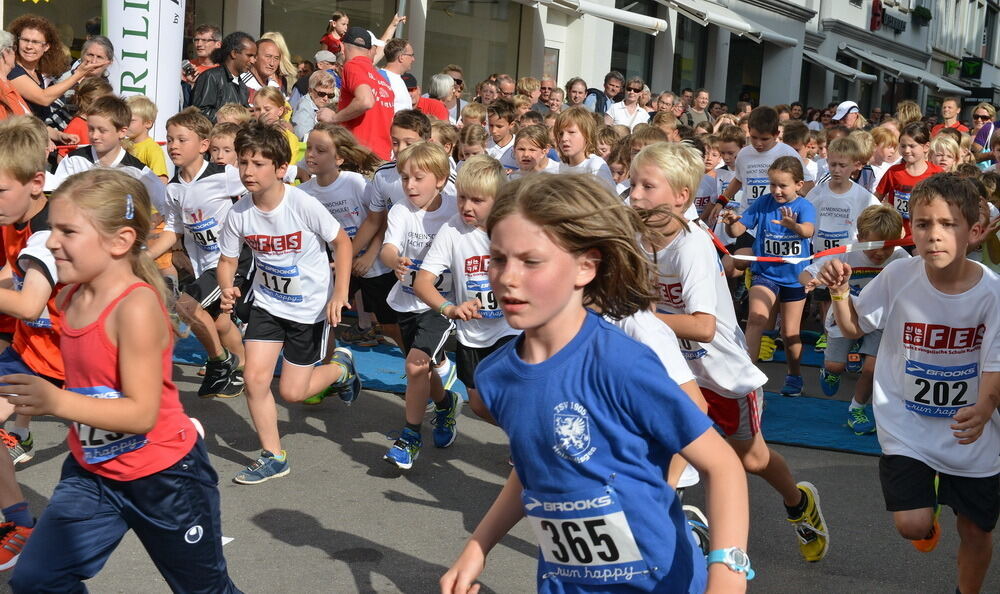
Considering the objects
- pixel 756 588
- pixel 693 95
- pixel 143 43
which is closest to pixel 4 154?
pixel 756 588

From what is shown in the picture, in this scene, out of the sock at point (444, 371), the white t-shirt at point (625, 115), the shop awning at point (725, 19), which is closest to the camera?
the sock at point (444, 371)

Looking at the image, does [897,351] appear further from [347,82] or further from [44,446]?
[347,82]

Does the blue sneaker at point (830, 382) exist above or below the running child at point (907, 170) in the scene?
below

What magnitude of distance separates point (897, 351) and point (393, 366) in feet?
15.8

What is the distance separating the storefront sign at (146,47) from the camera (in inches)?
349

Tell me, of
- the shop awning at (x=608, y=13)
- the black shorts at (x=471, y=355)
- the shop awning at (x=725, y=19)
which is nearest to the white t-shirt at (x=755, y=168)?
the black shorts at (x=471, y=355)

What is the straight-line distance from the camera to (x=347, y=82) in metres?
9.38

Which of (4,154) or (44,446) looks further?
(44,446)

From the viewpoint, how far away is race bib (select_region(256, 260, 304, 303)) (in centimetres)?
593

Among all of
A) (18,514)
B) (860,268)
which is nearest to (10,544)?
(18,514)

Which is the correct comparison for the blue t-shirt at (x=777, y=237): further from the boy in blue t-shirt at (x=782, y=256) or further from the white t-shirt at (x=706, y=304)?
the white t-shirt at (x=706, y=304)

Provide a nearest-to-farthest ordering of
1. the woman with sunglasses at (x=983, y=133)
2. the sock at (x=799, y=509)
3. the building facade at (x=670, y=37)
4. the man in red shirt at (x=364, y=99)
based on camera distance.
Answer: the sock at (x=799, y=509), the man in red shirt at (x=364, y=99), the woman with sunglasses at (x=983, y=133), the building facade at (x=670, y=37)

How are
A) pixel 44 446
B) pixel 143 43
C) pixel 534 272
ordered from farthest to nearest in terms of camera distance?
1. pixel 143 43
2. pixel 44 446
3. pixel 534 272

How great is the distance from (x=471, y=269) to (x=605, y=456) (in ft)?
10.4
